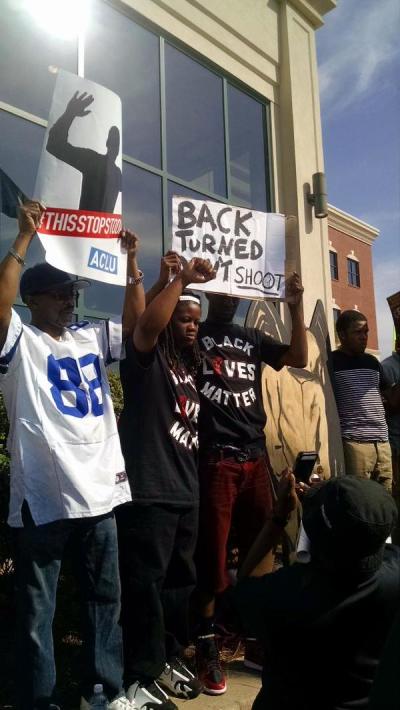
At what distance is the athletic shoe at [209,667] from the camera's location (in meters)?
2.96

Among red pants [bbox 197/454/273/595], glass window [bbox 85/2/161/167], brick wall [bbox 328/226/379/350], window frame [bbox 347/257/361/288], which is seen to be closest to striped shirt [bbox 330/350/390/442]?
red pants [bbox 197/454/273/595]

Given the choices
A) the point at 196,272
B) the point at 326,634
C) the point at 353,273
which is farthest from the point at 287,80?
the point at 353,273

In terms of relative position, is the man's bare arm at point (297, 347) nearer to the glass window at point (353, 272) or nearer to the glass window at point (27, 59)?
the glass window at point (27, 59)

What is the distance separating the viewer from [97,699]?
7.91 ft

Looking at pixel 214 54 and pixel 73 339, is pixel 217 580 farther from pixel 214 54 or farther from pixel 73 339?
pixel 214 54

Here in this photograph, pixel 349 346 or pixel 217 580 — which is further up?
pixel 349 346

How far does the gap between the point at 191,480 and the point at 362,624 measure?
1442 mm

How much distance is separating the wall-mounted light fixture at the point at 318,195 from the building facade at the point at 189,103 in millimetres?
111

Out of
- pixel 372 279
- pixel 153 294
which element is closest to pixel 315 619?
pixel 153 294

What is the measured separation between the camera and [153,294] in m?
3.27

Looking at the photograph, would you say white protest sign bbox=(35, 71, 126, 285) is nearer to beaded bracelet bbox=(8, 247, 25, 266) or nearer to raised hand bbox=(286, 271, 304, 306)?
beaded bracelet bbox=(8, 247, 25, 266)

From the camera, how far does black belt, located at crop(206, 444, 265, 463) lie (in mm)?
3191

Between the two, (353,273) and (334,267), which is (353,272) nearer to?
(353,273)

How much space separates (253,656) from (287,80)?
6.01 meters
